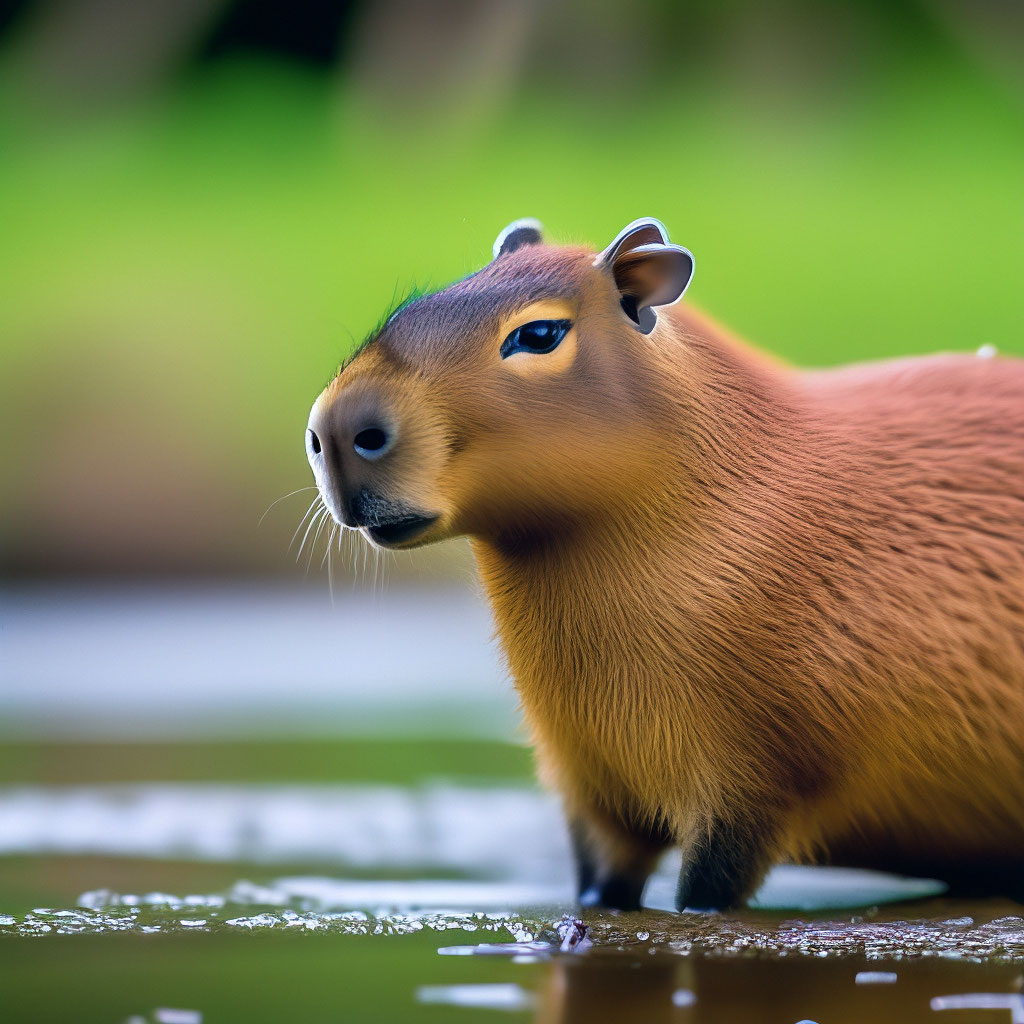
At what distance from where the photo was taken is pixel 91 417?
4.42 meters

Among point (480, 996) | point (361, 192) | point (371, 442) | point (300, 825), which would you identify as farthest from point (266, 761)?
point (361, 192)

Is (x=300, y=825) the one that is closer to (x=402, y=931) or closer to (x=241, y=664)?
(x=402, y=931)

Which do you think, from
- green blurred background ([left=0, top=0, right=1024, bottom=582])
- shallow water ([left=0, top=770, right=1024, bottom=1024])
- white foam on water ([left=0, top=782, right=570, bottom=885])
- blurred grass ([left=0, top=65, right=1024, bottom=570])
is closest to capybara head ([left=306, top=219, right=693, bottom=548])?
shallow water ([left=0, top=770, right=1024, bottom=1024])

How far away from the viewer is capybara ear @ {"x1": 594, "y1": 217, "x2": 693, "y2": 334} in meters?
1.42

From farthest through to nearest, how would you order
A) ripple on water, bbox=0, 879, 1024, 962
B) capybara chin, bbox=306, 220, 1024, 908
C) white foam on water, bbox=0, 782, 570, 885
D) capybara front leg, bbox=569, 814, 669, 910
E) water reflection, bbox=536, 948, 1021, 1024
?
1. white foam on water, bbox=0, 782, 570, 885
2. capybara front leg, bbox=569, 814, 669, 910
3. capybara chin, bbox=306, 220, 1024, 908
4. ripple on water, bbox=0, 879, 1024, 962
5. water reflection, bbox=536, 948, 1021, 1024

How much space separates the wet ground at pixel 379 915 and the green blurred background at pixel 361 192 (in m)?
1.92

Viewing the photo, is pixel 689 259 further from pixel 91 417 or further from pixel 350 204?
pixel 350 204

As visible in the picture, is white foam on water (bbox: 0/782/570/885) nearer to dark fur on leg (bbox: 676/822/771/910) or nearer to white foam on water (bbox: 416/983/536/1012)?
dark fur on leg (bbox: 676/822/771/910)

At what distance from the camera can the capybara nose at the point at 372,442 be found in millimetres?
1309

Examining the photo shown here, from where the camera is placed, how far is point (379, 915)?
1.40 m

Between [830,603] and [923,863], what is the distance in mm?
330

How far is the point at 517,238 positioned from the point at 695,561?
0.45 m

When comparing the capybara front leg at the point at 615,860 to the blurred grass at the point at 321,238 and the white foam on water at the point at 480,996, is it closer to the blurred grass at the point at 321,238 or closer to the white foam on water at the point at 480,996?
the white foam on water at the point at 480,996

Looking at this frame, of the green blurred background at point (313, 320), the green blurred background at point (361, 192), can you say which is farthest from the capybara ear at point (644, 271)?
the green blurred background at point (361, 192)
